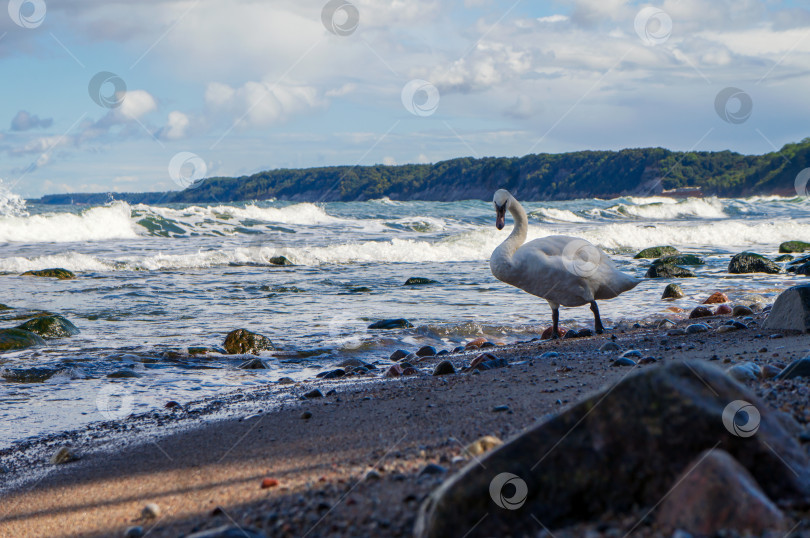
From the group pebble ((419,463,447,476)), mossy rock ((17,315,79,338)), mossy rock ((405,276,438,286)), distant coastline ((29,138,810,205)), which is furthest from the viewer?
distant coastline ((29,138,810,205))

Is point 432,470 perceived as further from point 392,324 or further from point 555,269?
point 392,324

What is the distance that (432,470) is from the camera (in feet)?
8.78

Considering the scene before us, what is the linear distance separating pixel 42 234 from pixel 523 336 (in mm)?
20503

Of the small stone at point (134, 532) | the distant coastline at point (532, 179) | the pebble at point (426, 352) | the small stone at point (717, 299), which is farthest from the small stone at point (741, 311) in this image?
the distant coastline at point (532, 179)

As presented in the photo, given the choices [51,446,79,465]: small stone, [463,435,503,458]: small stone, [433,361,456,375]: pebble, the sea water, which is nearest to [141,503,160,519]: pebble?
[463,435,503,458]: small stone

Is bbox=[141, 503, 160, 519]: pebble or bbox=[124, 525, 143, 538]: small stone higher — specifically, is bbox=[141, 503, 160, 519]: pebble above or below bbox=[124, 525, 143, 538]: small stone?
below

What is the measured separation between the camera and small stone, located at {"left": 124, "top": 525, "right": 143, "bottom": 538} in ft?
8.64

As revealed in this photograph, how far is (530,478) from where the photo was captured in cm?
Answer: 205

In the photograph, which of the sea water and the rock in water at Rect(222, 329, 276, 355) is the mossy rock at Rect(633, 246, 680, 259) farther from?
the rock in water at Rect(222, 329, 276, 355)

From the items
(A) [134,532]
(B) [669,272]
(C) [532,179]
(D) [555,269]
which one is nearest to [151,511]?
(A) [134,532]

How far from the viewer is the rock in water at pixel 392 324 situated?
29.8 feet

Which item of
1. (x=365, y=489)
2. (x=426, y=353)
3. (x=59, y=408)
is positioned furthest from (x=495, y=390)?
(x=59, y=408)

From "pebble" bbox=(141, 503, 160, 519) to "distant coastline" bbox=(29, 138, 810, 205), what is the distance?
2843 inches

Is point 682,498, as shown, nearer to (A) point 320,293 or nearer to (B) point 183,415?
(B) point 183,415
